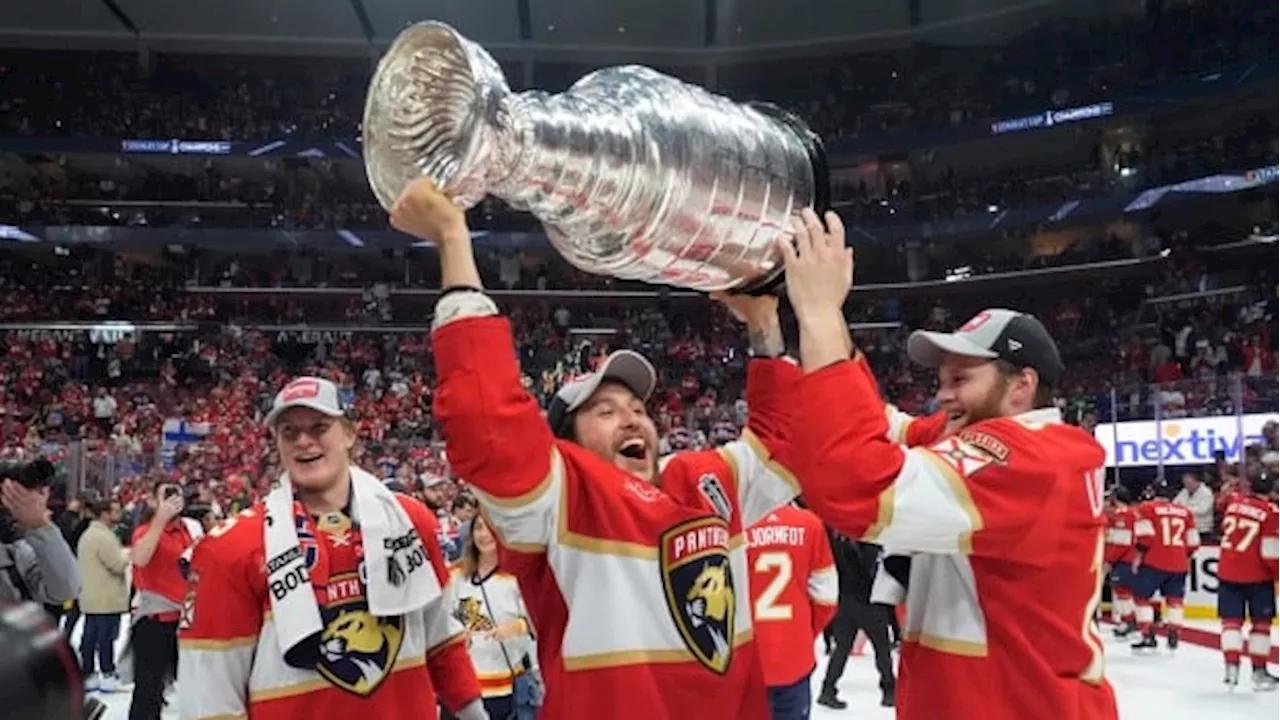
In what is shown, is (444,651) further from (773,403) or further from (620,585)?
(773,403)

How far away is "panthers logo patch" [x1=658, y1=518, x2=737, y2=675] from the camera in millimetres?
2439

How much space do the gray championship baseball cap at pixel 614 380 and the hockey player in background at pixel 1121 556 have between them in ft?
34.0

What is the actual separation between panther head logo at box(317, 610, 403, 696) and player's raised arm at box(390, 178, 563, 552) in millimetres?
859

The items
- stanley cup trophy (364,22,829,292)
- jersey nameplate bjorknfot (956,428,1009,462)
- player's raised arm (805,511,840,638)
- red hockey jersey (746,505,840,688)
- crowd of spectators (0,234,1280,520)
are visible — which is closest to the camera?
stanley cup trophy (364,22,829,292)

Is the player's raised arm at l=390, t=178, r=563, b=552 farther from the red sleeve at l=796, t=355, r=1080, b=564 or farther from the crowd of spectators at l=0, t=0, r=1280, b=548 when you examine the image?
the crowd of spectators at l=0, t=0, r=1280, b=548

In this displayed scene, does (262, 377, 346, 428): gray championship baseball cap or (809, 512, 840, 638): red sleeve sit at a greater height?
(262, 377, 346, 428): gray championship baseball cap

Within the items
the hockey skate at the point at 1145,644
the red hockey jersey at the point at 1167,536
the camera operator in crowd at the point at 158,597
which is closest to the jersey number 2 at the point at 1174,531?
the red hockey jersey at the point at 1167,536

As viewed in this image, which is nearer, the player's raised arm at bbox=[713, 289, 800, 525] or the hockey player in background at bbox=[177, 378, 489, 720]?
the player's raised arm at bbox=[713, 289, 800, 525]

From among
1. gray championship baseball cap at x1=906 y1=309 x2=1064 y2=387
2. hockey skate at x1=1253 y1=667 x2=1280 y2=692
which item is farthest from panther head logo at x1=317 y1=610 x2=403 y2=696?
hockey skate at x1=1253 y1=667 x2=1280 y2=692

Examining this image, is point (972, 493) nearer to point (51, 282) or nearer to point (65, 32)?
point (51, 282)

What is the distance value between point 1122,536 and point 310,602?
1096 centimetres

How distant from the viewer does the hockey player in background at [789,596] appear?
18.1 feet

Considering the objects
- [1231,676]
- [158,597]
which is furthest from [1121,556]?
[158,597]

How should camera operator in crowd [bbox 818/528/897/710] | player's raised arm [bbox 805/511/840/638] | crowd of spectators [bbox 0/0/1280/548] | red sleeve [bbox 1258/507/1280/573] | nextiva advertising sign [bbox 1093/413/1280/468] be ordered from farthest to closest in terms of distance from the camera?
crowd of spectators [bbox 0/0/1280/548], nextiva advertising sign [bbox 1093/413/1280/468], red sleeve [bbox 1258/507/1280/573], camera operator in crowd [bbox 818/528/897/710], player's raised arm [bbox 805/511/840/638]
